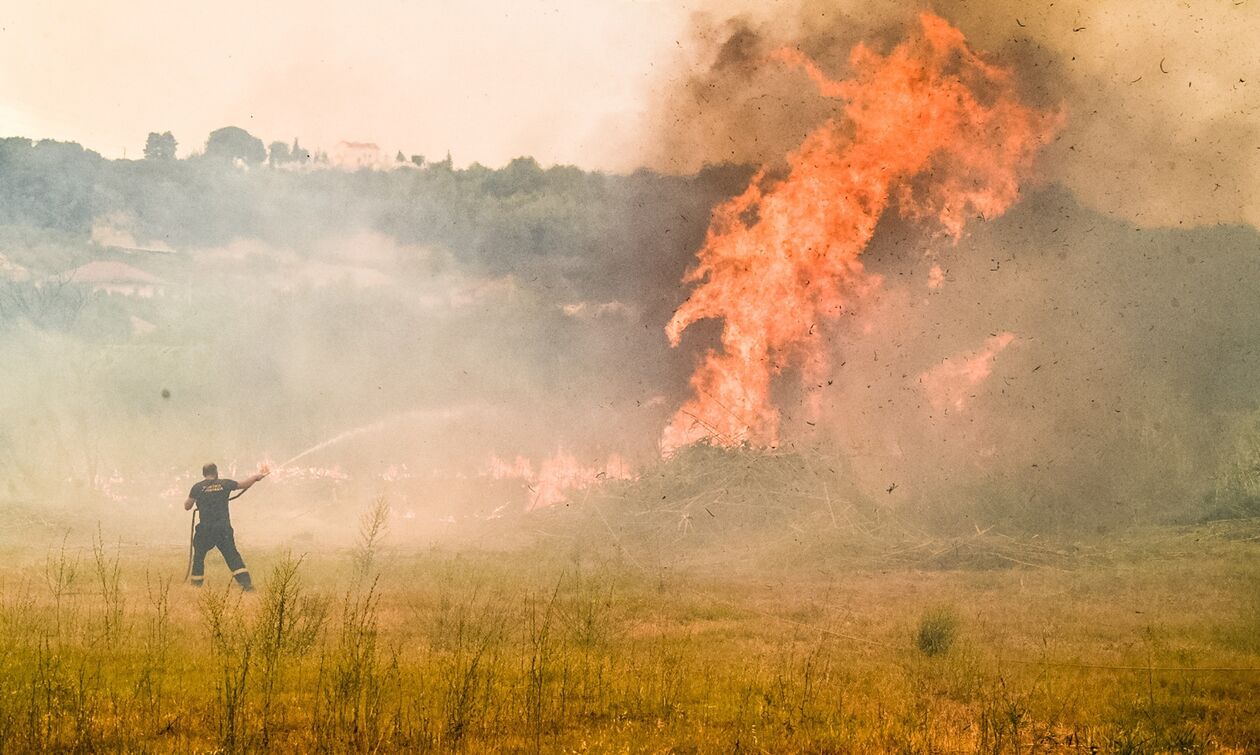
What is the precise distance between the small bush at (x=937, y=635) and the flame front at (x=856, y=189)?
38.9 ft

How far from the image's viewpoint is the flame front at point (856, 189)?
25.9 metres

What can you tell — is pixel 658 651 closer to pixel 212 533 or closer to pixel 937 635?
pixel 937 635

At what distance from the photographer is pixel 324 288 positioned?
39688 millimetres

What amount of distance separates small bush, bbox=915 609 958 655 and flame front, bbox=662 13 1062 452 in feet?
38.9

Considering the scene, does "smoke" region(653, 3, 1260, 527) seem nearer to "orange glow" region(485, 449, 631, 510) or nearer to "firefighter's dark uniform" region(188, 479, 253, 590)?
"orange glow" region(485, 449, 631, 510)

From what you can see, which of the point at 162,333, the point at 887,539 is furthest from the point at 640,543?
the point at 162,333

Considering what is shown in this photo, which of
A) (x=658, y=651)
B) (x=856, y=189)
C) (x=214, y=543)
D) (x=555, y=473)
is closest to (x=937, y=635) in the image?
(x=658, y=651)

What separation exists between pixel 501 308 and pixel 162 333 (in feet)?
61.0

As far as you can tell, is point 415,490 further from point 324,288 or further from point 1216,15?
point 1216,15

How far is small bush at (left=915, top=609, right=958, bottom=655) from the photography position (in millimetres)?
13920

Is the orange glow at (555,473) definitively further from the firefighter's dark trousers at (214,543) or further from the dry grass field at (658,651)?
the firefighter's dark trousers at (214,543)

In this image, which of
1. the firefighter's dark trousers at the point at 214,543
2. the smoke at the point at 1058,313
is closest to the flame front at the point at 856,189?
the smoke at the point at 1058,313

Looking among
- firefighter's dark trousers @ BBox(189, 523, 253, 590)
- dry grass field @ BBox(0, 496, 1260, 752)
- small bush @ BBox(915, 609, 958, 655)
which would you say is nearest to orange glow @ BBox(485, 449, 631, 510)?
dry grass field @ BBox(0, 496, 1260, 752)

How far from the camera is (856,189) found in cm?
2614
